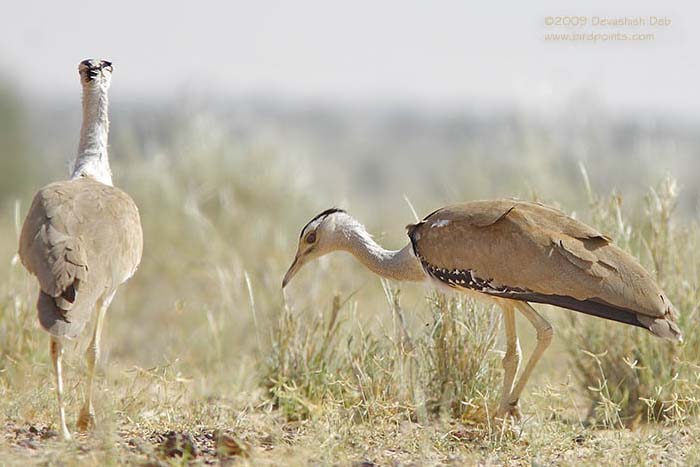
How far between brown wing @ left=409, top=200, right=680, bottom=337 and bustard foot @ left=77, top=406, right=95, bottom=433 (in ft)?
6.75

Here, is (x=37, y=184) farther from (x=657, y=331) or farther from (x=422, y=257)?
(x=657, y=331)

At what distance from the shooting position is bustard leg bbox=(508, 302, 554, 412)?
5.39 m

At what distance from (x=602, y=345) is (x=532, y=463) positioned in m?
1.84

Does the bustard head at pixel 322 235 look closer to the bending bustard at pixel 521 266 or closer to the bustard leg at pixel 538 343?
the bending bustard at pixel 521 266

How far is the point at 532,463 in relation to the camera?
185 inches

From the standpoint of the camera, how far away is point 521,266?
5199mm

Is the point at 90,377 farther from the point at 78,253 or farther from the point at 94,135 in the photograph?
the point at 94,135

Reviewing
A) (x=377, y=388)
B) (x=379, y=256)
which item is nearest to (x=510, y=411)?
(x=377, y=388)

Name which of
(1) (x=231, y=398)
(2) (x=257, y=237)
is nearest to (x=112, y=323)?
(2) (x=257, y=237)

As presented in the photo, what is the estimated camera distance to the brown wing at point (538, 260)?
16.4 feet

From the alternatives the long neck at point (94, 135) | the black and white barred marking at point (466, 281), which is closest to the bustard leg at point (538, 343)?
the black and white barred marking at point (466, 281)

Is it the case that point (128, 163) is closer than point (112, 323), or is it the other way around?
point (112, 323)

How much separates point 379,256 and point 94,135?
6.39 ft

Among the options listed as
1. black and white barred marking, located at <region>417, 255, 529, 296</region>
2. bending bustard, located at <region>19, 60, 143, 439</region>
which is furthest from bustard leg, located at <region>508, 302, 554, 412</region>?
bending bustard, located at <region>19, 60, 143, 439</region>
